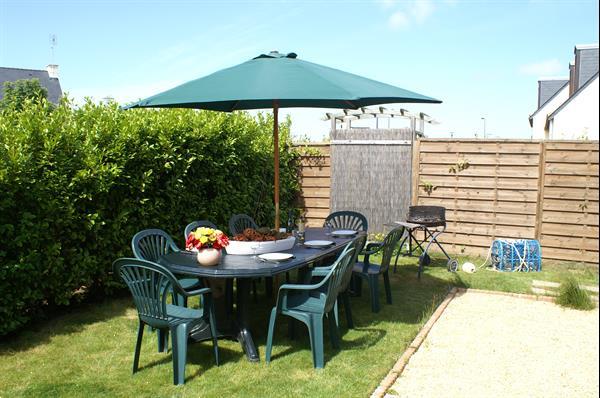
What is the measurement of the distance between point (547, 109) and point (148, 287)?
92.1 feet

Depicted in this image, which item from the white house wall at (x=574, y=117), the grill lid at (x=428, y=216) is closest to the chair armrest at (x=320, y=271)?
the grill lid at (x=428, y=216)

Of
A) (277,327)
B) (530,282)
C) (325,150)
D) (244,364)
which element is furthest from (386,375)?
(325,150)

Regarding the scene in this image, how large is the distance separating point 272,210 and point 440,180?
9.46 feet

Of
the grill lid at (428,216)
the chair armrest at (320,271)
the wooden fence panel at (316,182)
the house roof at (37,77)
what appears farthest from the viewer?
the house roof at (37,77)

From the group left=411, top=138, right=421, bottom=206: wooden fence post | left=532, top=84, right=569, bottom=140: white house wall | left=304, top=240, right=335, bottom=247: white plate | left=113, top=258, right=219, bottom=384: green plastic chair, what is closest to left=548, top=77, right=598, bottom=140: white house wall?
left=532, top=84, right=569, bottom=140: white house wall

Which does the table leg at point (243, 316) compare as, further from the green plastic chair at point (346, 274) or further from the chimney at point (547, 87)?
the chimney at point (547, 87)

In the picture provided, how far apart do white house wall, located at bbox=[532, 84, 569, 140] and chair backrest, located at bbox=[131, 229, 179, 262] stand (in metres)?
24.1

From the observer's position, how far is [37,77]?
28.9 meters

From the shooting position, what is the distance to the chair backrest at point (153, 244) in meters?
4.73

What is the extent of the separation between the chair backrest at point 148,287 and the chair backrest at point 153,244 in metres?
0.95

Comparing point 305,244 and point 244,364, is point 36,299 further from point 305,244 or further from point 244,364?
point 305,244

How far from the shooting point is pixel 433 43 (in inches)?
191

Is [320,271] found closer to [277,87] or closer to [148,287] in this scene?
[148,287]

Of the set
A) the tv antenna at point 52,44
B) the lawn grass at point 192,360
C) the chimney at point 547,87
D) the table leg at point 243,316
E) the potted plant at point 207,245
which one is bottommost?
the lawn grass at point 192,360
